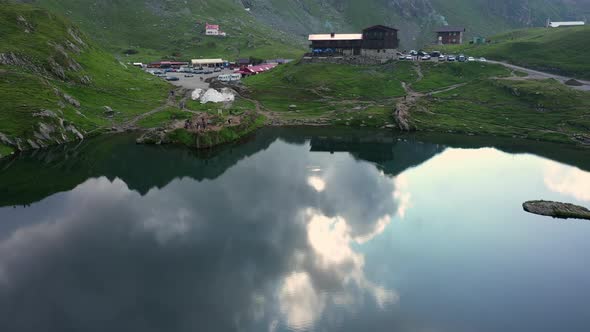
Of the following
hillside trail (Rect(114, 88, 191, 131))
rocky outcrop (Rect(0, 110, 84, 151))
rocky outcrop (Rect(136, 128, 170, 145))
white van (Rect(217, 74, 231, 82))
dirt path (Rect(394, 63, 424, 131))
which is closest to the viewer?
rocky outcrop (Rect(0, 110, 84, 151))

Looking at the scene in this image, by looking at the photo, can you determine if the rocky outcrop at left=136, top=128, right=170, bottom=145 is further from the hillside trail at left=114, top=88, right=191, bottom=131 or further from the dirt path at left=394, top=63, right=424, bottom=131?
the dirt path at left=394, top=63, right=424, bottom=131

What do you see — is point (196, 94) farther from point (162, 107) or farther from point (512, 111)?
point (512, 111)

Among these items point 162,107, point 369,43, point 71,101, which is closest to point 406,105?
point 369,43

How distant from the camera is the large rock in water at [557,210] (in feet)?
236

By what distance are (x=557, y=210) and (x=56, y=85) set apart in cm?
15236

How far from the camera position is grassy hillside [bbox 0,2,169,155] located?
101375 millimetres

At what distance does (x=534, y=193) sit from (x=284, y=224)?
59.4m

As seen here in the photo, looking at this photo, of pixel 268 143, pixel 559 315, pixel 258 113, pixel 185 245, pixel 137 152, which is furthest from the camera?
pixel 258 113

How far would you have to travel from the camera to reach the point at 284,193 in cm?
7706

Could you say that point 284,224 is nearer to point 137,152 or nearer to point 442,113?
point 137,152

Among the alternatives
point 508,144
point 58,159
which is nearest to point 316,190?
point 58,159

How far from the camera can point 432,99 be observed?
15588cm

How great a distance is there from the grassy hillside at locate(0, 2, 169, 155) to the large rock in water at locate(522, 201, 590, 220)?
394 ft

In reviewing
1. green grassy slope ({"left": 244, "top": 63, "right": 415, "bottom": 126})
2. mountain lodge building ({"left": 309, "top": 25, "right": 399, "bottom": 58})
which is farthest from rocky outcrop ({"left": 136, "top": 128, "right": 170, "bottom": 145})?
mountain lodge building ({"left": 309, "top": 25, "right": 399, "bottom": 58})
